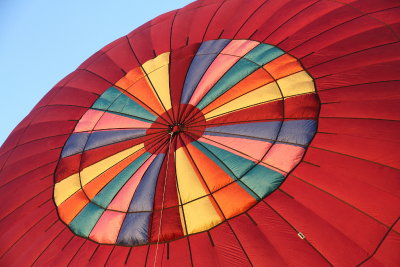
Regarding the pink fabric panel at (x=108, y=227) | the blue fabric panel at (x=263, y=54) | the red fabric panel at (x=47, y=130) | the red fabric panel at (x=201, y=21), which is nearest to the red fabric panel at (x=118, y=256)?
the pink fabric panel at (x=108, y=227)

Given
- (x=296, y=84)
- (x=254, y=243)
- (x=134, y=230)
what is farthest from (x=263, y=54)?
(x=134, y=230)

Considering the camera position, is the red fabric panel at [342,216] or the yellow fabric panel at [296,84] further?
the yellow fabric panel at [296,84]

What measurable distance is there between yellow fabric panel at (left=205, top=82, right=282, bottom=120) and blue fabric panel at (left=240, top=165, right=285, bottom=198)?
108 centimetres

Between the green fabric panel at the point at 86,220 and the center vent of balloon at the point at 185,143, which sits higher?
the center vent of balloon at the point at 185,143

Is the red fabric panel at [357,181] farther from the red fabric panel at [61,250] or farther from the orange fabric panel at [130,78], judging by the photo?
the orange fabric panel at [130,78]

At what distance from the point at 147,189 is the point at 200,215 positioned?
884 millimetres

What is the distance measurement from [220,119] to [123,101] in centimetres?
186

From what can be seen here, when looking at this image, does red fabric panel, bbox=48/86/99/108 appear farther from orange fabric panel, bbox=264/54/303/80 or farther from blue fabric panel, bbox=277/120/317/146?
blue fabric panel, bbox=277/120/317/146

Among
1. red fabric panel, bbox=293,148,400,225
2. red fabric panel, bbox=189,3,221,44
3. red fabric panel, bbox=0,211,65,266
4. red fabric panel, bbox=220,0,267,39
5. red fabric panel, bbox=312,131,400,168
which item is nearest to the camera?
red fabric panel, bbox=293,148,400,225

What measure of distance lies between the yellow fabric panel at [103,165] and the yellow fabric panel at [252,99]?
1273 mm

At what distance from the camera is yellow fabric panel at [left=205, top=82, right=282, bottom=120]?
4.86 m

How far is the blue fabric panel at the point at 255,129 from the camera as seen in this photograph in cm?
448

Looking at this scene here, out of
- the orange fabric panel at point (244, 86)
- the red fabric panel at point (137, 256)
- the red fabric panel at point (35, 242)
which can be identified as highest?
the orange fabric panel at point (244, 86)

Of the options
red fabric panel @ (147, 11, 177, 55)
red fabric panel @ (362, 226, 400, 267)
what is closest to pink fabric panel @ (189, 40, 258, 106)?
red fabric panel @ (147, 11, 177, 55)
